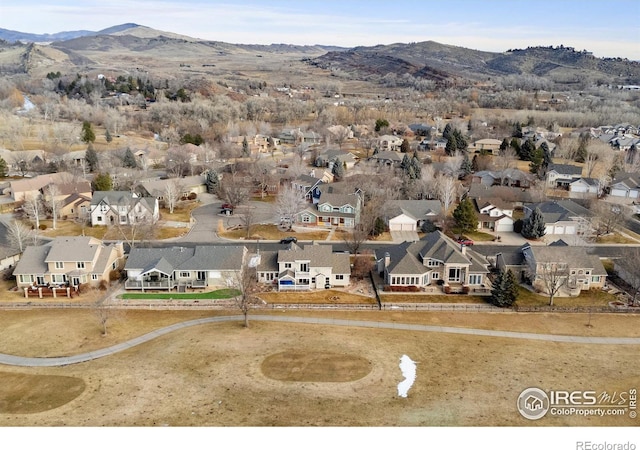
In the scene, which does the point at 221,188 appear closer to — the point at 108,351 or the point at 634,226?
the point at 108,351

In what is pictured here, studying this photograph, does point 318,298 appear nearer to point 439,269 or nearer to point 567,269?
point 439,269

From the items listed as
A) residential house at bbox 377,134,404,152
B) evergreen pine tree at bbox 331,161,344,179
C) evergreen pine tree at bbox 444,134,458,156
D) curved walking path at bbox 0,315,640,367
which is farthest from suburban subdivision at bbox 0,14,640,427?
residential house at bbox 377,134,404,152

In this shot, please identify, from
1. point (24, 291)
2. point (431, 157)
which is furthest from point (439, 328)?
point (431, 157)

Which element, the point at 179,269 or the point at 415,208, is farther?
the point at 415,208

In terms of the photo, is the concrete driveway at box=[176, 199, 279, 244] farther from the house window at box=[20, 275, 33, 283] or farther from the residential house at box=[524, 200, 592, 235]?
the residential house at box=[524, 200, 592, 235]

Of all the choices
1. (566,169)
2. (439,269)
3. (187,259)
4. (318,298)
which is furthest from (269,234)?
(566,169)

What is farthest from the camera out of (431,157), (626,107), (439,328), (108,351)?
(626,107)

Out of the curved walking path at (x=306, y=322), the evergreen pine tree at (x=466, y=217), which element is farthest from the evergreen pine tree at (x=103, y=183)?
the evergreen pine tree at (x=466, y=217)
